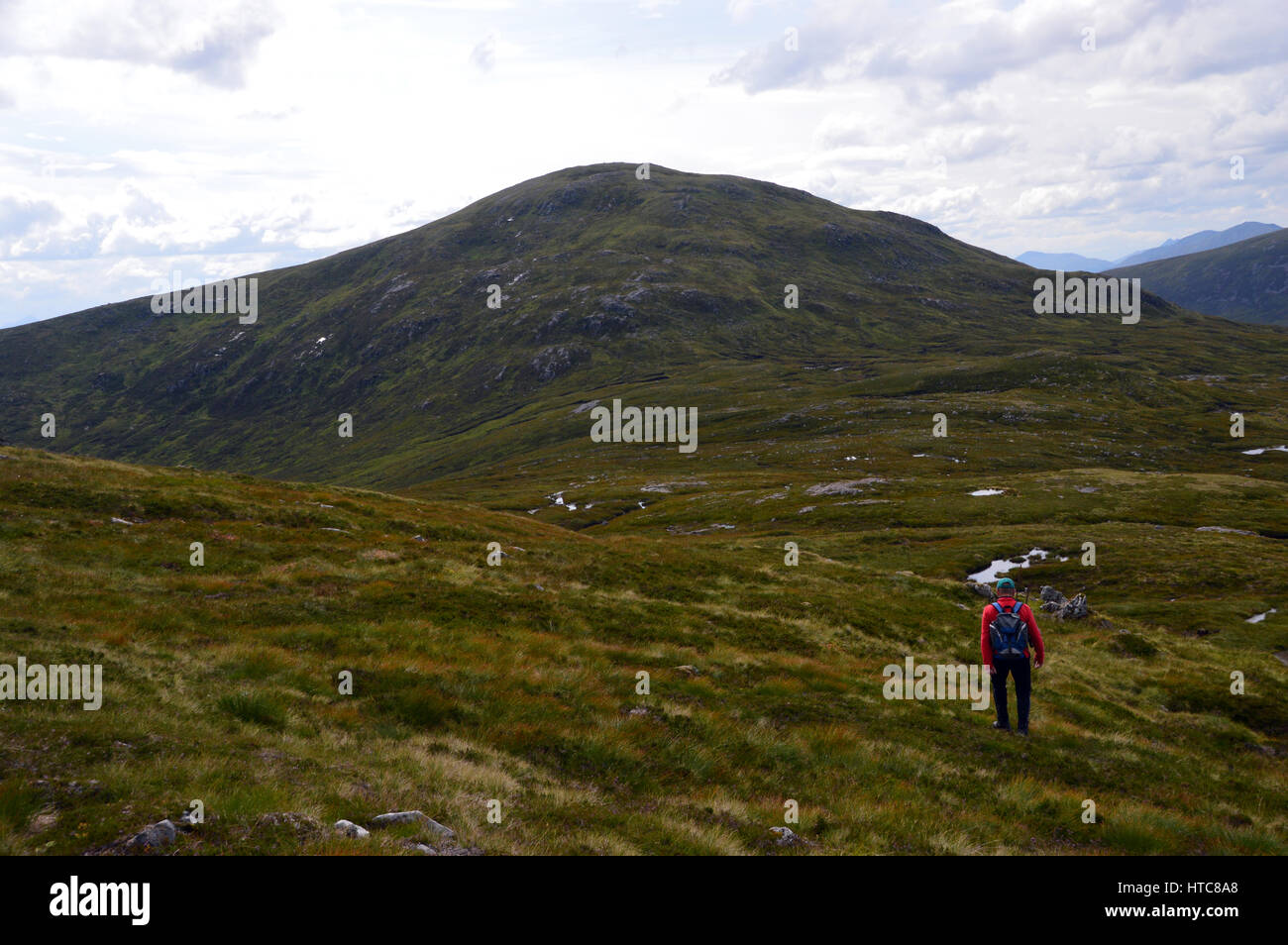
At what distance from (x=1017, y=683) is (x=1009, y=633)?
5.60 ft

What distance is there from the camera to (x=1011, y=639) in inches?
744

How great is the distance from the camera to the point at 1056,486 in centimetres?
9806

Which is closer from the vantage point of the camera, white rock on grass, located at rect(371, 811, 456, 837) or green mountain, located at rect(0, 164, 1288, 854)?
white rock on grass, located at rect(371, 811, 456, 837)

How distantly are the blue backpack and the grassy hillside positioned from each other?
2.59 m

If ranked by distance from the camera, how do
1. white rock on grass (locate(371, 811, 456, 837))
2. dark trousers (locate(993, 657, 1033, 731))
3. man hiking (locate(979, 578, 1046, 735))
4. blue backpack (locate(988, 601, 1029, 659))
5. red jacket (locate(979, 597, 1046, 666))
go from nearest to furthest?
white rock on grass (locate(371, 811, 456, 837)), red jacket (locate(979, 597, 1046, 666)), man hiking (locate(979, 578, 1046, 735)), blue backpack (locate(988, 601, 1029, 659)), dark trousers (locate(993, 657, 1033, 731))

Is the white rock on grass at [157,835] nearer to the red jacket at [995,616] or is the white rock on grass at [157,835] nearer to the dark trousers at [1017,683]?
the red jacket at [995,616]

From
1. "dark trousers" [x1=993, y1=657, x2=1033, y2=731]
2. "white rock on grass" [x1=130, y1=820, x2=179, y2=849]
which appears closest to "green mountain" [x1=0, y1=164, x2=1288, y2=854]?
"white rock on grass" [x1=130, y1=820, x2=179, y2=849]

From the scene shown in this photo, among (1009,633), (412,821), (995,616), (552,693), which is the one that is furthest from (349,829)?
(1009,633)

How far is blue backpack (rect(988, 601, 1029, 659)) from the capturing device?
18.8 meters

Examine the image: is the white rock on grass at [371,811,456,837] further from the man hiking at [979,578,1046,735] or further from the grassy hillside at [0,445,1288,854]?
the man hiking at [979,578,1046,735]

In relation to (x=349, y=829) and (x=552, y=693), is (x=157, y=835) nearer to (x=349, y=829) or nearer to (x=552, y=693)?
(x=349, y=829)
